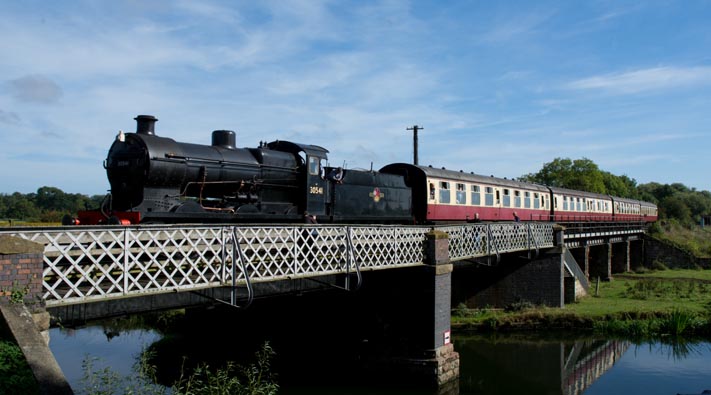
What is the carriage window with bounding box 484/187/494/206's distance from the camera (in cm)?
2770

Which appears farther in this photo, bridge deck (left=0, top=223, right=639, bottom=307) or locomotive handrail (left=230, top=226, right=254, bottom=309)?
locomotive handrail (left=230, top=226, right=254, bottom=309)

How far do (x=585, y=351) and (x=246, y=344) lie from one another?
1312cm

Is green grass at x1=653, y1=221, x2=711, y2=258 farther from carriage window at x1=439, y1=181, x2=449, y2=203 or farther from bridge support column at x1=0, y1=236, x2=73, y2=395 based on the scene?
bridge support column at x1=0, y1=236, x2=73, y2=395

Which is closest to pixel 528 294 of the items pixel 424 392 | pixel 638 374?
pixel 638 374

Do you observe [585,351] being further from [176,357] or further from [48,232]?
[48,232]

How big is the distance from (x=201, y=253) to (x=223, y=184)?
204 inches

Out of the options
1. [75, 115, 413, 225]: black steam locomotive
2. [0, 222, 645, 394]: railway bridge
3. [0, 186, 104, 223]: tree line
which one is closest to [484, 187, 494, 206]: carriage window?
[0, 222, 645, 394]: railway bridge

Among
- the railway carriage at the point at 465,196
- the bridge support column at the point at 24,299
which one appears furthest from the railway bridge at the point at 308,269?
the railway carriage at the point at 465,196

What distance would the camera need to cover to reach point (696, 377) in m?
18.4

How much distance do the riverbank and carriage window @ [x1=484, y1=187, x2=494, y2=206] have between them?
5012 millimetres

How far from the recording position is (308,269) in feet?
40.4

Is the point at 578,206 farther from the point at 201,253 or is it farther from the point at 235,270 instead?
the point at 201,253

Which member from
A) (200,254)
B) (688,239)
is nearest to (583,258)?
(688,239)

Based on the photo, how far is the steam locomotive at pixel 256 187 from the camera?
13.1 m
